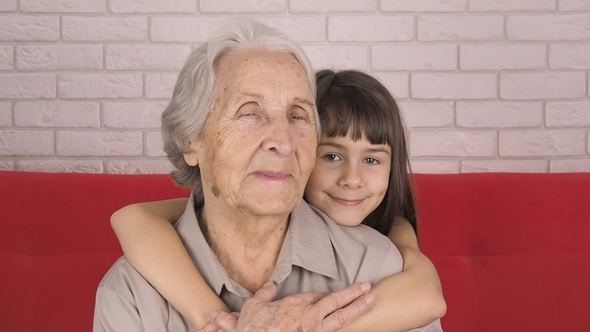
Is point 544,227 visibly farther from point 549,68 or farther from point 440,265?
point 549,68

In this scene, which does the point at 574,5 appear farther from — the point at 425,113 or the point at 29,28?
the point at 29,28

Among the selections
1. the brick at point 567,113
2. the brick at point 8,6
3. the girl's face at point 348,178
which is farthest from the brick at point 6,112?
the brick at point 567,113

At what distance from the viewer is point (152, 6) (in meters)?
A: 2.98

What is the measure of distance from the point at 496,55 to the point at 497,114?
224 millimetres

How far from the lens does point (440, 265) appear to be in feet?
8.46

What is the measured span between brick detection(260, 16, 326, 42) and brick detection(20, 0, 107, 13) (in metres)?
0.63

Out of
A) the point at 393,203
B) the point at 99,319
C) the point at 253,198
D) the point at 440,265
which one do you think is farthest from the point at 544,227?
the point at 99,319

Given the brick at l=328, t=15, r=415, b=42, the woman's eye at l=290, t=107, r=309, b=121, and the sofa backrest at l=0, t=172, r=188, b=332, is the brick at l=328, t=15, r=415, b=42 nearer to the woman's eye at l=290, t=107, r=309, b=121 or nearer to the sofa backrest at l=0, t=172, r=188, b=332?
the sofa backrest at l=0, t=172, r=188, b=332

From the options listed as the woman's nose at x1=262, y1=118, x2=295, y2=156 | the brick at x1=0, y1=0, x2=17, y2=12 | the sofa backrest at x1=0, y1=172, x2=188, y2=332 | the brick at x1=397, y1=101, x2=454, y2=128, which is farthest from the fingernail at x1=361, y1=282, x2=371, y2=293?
the brick at x1=0, y1=0, x2=17, y2=12

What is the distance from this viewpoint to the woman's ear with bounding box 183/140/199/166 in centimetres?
187

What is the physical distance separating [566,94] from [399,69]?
25.6 inches

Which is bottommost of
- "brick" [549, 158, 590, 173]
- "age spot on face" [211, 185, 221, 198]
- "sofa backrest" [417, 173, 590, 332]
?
"sofa backrest" [417, 173, 590, 332]

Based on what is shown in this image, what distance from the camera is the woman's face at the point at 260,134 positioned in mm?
1704

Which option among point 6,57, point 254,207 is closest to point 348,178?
point 254,207
